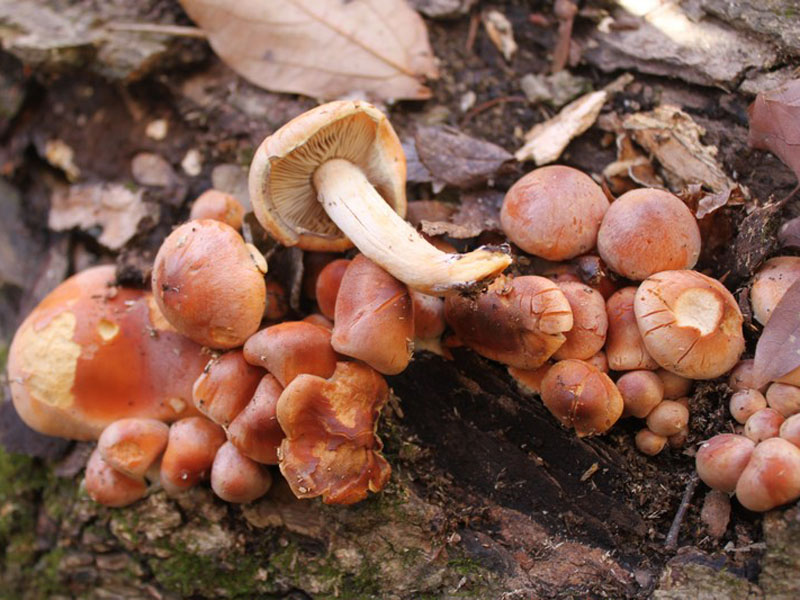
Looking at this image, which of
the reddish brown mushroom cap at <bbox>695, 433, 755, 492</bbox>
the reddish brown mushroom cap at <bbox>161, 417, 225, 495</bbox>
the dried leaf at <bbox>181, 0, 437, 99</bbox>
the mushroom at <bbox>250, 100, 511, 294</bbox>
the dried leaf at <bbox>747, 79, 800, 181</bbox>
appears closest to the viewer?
the reddish brown mushroom cap at <bbox>695, 433, 755, 492</bbox>

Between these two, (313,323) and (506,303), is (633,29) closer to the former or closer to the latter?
(506,303)

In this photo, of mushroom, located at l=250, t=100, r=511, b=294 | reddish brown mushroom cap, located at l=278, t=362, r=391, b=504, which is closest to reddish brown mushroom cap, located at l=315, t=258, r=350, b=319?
mushroom, located at l=250, t=100, r=511, b=294

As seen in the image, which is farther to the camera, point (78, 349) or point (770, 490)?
point (78, 349)

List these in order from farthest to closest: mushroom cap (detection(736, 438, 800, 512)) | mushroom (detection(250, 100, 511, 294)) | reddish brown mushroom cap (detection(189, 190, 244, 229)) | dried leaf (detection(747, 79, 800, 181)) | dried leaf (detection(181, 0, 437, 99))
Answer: dried leaf (detection(181, 0, 437, 99)), reddish brown mushroom cap (detection(189, 190, 244, 229)), dried leaf (detection(747, 79, 800, 181)), mushroom (detection(250, 100, 511, 294)), mushroom cap (detection(736, 438, 800, 512))

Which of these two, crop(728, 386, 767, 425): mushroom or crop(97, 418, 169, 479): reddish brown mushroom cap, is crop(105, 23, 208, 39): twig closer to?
crop(97, 418, 169, 479): reddish brown mushroom cap

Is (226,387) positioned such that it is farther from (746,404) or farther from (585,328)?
(746,404)

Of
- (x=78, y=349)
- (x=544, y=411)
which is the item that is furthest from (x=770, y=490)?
(x=78, y=349)

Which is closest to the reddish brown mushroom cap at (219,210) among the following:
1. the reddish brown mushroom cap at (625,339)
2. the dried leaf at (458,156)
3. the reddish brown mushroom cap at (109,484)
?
the dried leaf at (458,156)
